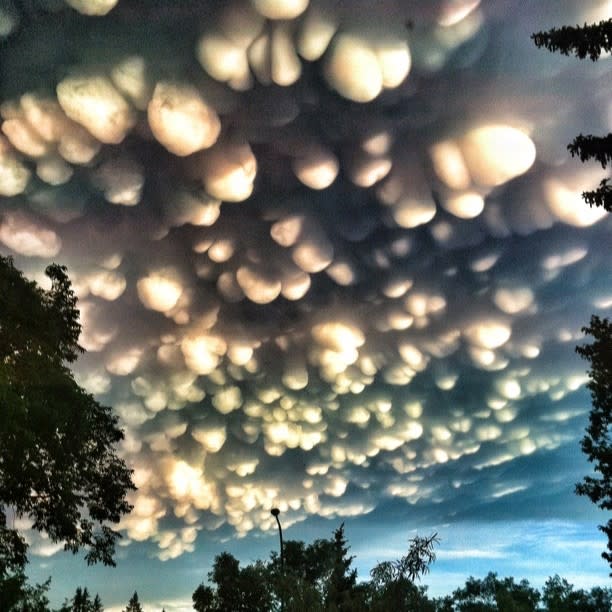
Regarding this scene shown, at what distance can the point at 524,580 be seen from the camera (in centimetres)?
7419

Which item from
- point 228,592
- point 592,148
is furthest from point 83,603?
point 592,148

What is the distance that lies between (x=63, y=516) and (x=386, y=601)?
952 centimetres

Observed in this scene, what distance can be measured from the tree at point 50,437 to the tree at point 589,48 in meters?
13.6

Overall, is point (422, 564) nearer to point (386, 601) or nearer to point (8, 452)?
point (386, 601)

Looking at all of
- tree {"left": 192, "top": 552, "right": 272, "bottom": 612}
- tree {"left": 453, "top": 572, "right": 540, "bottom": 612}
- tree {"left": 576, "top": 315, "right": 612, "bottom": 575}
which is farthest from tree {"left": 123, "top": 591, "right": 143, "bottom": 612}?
tree {"left": 576, "top": 315, "right": 612, "bottom": 575}

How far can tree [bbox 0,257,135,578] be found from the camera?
505 inches

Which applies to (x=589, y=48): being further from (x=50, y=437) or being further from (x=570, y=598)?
(x=570, y=598)

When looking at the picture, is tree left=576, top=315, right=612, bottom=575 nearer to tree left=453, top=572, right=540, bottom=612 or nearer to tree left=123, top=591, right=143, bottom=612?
tree left=453, top=572, right=540, bottom=612

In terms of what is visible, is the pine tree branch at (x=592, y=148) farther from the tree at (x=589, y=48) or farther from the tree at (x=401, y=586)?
the tree at (x=401, y=586)

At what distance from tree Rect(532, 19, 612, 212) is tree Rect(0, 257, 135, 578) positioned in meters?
13.6

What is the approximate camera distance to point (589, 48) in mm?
9977

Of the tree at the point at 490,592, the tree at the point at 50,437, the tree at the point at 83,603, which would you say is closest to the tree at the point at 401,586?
the tree at the point at 50,437

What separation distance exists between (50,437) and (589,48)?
628 inches

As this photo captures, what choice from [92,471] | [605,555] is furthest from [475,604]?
[92,471]
